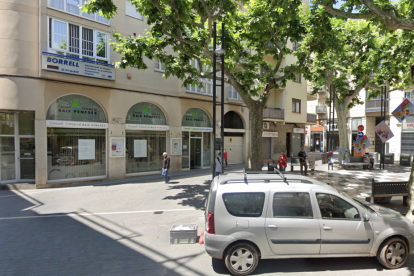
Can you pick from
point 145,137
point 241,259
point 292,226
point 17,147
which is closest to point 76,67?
point 17,147

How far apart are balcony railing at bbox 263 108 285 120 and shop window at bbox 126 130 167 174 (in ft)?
33.2

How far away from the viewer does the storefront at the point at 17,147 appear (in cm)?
1168

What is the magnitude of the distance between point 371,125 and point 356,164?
1745 centimetres

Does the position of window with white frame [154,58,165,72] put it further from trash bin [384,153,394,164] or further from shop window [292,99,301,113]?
trash bin [384,153,394,164]

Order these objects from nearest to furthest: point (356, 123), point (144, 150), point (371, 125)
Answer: point (144, 150), point (371, 125), point (356, 123)

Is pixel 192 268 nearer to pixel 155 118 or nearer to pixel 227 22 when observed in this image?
pixel 227 22

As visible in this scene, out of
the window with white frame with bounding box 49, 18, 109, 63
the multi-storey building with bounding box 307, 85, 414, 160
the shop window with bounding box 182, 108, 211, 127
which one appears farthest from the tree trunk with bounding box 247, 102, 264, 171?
the multi-storey building with bounding box 307, 85, 414, 160

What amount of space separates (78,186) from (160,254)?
8.51 m

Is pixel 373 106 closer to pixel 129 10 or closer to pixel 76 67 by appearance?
pixel 129 10

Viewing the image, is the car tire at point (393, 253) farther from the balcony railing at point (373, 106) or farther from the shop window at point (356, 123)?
the shop window at point (356, 123)

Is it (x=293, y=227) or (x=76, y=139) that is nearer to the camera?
(x=293, y=227)

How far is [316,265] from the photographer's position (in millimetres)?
4613

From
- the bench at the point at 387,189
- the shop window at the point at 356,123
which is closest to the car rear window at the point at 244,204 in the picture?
the bench at the point at 387,189

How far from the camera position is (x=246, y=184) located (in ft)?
15.0
